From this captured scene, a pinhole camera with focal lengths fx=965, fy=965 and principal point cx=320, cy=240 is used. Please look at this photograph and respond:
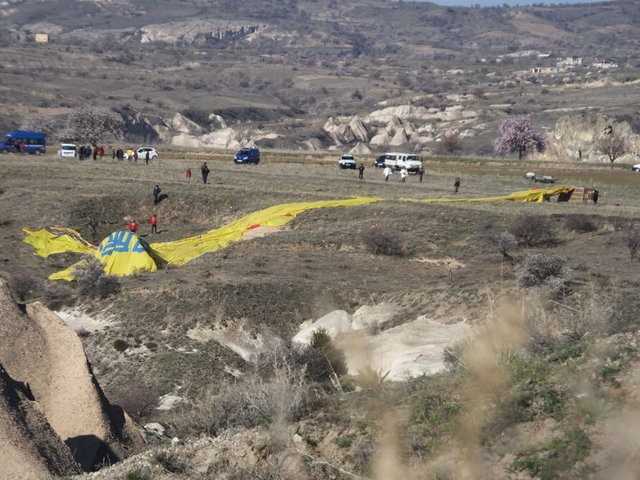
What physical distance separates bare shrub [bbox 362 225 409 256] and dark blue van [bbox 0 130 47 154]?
47967 millimetres

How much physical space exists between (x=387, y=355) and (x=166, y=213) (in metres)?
31.0

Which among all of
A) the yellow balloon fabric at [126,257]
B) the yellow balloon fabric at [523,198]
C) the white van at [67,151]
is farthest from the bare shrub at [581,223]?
the white van at [67,151]

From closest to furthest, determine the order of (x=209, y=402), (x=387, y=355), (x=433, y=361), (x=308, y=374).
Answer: (x=209, y=402) → (x=308, y=374) → (x=433, y=361) → (x=387, y=355)

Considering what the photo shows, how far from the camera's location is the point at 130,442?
1387 cm

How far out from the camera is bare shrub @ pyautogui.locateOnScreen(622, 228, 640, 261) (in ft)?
105

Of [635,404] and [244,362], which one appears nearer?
[635,404]

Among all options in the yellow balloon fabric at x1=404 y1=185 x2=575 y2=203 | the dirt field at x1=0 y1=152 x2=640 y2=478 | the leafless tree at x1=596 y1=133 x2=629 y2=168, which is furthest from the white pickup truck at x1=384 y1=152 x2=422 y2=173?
the leafless tree at x1=596 y1=133 x2=629 y2=168

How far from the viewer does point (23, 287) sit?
30688 millimetres

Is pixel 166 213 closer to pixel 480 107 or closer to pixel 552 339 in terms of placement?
pixel 552 339

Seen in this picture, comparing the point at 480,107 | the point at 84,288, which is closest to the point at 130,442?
the point at 84,288

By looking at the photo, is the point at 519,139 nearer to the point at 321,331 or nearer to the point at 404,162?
the point at 404,162

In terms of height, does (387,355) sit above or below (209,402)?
below

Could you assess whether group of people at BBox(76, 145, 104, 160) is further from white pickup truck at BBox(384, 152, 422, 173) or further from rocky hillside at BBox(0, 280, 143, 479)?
rocky hillside at BBox(0, 280, 143, 479)

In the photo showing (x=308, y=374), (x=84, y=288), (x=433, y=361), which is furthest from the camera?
(x=84, y=288)
